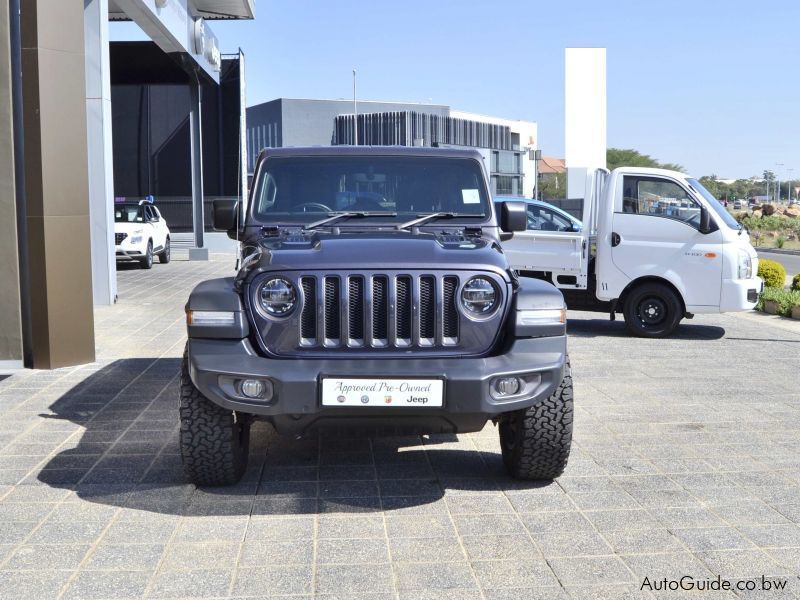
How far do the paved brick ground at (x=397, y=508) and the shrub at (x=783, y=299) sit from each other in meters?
7.14

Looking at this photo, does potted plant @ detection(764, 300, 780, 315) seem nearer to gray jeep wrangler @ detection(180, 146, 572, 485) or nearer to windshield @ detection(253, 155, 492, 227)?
windshield @ detection(253, 155, 492, 227)

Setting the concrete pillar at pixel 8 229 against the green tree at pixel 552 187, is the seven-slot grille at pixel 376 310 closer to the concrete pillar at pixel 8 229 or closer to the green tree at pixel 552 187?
the concrete pillar at pixel 8 229

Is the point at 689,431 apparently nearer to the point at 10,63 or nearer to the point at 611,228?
the point at 611,228

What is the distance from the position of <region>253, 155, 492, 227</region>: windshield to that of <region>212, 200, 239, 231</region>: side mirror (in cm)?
14

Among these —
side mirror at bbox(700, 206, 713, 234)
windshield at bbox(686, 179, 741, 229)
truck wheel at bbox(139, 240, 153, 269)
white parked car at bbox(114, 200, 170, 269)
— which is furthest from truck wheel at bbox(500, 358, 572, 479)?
truck wheel at bbox(139, 240, 153, 269)

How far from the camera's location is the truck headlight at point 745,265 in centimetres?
1109

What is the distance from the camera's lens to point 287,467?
5715mm

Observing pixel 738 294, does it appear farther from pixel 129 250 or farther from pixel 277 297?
pixel 129 250

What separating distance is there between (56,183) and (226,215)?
10.3 ft

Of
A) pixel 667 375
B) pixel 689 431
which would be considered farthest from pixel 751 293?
pixel 689 431

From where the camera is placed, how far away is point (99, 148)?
14203 mm

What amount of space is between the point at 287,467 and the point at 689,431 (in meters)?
2.75

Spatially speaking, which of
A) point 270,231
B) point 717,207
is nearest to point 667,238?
point 717,207

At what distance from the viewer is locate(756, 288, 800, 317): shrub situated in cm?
1458
